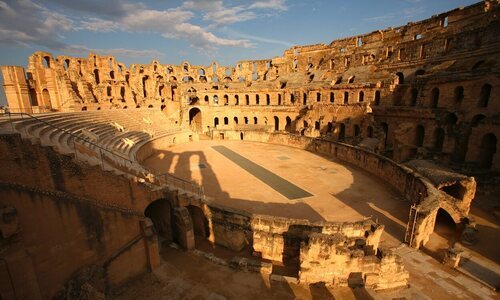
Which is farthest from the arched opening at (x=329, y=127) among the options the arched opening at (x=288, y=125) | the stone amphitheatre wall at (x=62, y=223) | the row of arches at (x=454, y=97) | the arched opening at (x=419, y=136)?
the stone amphitheatre wall at (x=62, y=223)

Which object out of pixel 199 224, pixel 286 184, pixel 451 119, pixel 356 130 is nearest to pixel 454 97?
pixel 451 119

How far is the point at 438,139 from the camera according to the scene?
19.9 metres

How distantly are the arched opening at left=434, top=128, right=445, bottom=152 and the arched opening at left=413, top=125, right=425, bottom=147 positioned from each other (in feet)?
4.50

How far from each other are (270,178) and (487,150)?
14735mm

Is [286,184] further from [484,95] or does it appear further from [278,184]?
[484,95]

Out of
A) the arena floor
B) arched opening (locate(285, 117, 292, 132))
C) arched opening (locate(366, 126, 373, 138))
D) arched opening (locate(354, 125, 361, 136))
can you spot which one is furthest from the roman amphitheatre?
arched opening (locate(366, 126, 373, 138))

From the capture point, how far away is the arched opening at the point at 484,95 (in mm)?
17359

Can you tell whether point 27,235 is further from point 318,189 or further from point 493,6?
point 493,6

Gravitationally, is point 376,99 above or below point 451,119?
above

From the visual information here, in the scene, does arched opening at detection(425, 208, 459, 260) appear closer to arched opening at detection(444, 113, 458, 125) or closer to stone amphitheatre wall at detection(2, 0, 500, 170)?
stone amphitheatre wall at detection(2, 0, 500, 170)

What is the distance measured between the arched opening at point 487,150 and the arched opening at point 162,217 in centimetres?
1999

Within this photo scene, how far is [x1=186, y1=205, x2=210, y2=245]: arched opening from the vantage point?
11.4 meters

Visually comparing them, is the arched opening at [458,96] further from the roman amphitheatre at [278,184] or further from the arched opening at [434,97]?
the arched opening at [434,97]

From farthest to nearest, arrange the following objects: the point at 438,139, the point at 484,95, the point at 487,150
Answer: the point at 438,139 → the point at 484,95 → the point at 487,150
